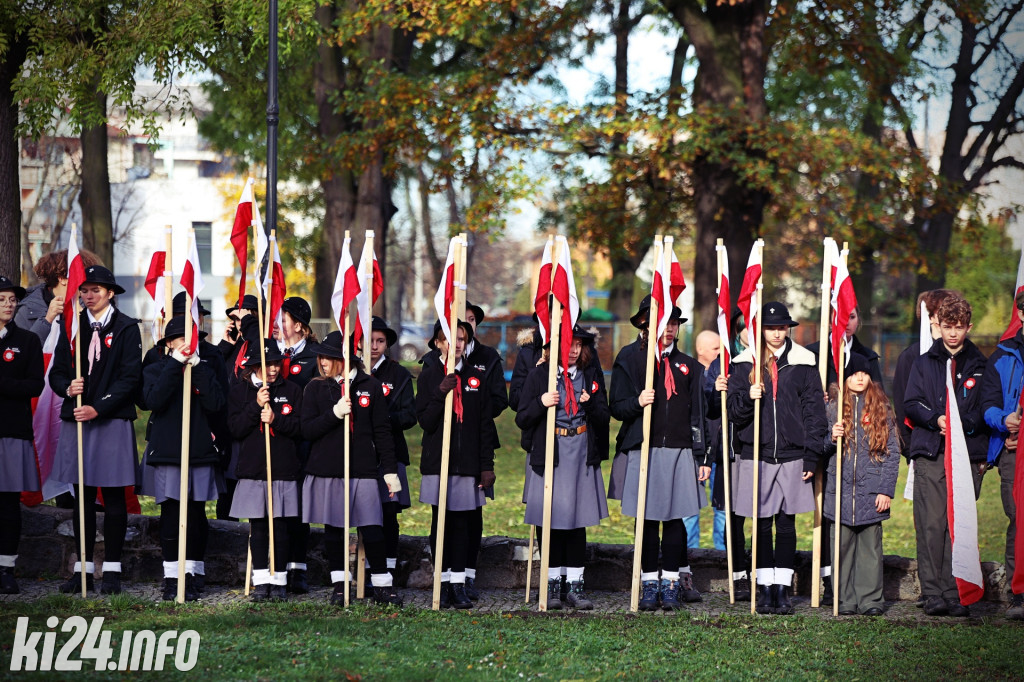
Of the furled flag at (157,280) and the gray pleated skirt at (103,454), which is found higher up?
the furled flag at (157,280)

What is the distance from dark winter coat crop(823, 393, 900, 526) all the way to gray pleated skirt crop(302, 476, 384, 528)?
3.18 m

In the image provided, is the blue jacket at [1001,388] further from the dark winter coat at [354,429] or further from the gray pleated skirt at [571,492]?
the dark winter coat at [354,429]

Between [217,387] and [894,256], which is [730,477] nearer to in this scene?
[217,387]

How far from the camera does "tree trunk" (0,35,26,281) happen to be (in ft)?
42.5

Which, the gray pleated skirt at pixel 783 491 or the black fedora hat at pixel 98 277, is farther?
the black fedora hat at pixel 98 277

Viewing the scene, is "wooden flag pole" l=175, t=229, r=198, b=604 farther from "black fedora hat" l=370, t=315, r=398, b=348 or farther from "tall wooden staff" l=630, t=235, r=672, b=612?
"tall wooden staff" l=630, t=235, r=672, b=612

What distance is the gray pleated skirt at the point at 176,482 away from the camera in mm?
8633

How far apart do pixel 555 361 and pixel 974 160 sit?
23289 mm

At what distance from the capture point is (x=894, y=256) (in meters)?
21.8

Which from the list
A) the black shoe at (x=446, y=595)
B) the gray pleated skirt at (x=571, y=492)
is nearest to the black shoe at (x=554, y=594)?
the gray pleated skirt at (x=571, y=492)

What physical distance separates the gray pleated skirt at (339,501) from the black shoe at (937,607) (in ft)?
12.7

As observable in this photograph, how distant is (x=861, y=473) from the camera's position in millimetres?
8703

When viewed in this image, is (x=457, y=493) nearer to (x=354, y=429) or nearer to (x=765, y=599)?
(x=354, y=429)

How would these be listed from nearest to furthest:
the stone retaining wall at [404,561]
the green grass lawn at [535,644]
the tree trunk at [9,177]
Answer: the green grass lawn at [535,644], the stone retaining wall at [404,561], the tree trunk at [9,177]
